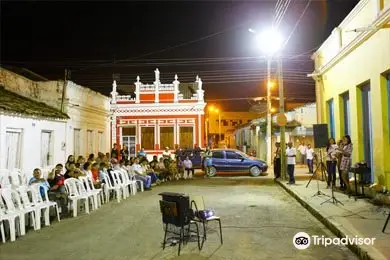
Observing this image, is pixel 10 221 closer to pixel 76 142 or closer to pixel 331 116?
pixel 76 142

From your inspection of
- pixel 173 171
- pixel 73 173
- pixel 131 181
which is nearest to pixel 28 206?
pixel 73 173

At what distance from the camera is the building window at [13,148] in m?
13.2

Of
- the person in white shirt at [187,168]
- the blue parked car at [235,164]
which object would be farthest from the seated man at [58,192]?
the blue parked car at [235,164]

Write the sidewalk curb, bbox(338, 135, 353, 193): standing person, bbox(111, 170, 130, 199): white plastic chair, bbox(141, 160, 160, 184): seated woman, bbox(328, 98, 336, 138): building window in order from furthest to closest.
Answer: bbox(141, 160, 160, 184): seated woman < bbox(328, 98, 336, 138): building window < bbox(111, 170, 130, 199): white plastic chair < bbox(338, 135, 353, 193): standing person < the sidewalk curb

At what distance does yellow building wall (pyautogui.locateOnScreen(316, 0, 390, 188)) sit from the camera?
10227 millimetres

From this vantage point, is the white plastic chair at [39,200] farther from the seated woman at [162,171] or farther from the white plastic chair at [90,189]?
the seated woman at [162,171]

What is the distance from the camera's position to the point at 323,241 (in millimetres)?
7137

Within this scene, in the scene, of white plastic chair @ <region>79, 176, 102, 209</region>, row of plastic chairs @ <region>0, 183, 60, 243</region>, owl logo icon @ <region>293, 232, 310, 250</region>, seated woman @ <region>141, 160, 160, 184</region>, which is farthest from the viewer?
seated woman @ <region>141, 160, 160, 184</region>

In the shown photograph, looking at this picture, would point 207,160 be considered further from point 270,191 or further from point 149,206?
point 149,206

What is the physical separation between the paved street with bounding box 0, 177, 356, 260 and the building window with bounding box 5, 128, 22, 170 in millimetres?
4193

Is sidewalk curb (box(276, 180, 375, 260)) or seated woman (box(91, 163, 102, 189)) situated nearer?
sidewalk curb (box(276, 180, 375, 260))

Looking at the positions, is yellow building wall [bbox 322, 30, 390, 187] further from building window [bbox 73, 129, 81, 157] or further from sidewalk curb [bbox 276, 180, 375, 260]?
building window [bbox 73, 129, 81, 157]

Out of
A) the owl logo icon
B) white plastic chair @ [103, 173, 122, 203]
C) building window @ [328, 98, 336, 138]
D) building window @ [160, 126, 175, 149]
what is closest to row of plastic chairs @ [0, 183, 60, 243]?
white plastic chair @ [103, 173, 122, 203]

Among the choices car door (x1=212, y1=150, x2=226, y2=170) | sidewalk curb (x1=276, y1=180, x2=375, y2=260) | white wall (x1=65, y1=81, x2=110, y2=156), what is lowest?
sidewalk curb (x1=276, y1=180, x2=375, y2=260)
